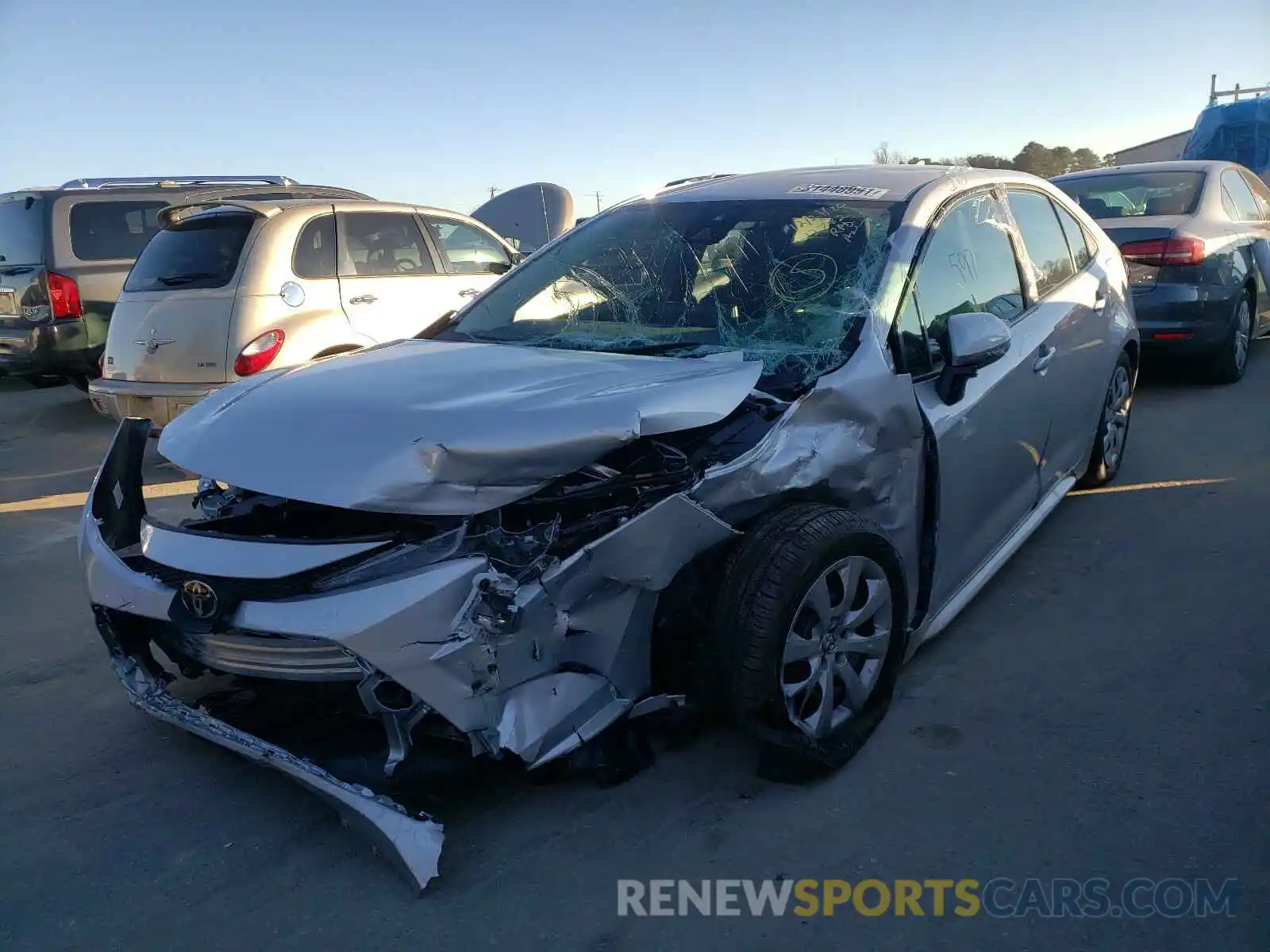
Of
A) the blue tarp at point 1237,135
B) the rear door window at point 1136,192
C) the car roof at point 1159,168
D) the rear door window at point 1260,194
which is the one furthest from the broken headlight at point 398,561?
the blue tarp at point 1237,135

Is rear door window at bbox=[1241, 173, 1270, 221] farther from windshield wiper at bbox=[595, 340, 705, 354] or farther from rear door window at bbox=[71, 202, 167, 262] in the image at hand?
rear door window at bbox=[71, 202, 167, 262]

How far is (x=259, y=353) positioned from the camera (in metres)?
6.28

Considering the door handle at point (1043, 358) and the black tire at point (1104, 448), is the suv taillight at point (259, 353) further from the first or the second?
the black tire at point (1104, 448)

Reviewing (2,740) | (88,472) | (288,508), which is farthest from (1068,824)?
(88,472)

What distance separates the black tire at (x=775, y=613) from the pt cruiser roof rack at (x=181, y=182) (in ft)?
27.3

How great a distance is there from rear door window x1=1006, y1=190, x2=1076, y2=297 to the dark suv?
18.2 feet

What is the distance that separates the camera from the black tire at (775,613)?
2.57 meters

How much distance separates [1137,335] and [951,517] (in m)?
2.64

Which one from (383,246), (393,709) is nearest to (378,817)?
(393,709)

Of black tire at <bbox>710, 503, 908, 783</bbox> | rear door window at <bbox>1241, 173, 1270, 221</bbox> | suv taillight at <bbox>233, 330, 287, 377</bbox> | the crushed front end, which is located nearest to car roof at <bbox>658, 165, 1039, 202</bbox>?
the crushed front end

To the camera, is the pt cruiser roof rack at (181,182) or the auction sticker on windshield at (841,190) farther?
the pt cruiser roof rack at (181,182)

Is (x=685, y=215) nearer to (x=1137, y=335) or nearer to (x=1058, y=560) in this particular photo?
(x=1058, y=560)

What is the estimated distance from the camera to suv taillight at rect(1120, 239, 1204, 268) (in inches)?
279

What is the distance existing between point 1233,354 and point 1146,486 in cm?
304
